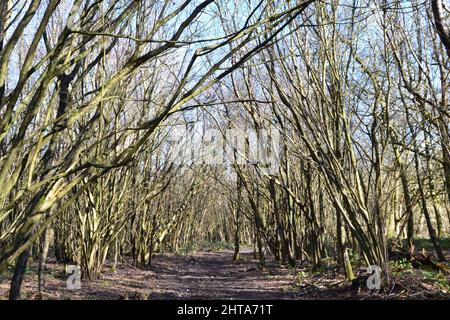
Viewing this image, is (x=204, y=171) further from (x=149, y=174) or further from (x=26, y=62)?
(x=26, y=62)

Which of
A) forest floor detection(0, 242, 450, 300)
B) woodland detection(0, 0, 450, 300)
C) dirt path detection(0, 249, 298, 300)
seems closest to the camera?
woodland detection(0, 0, 450, 300)

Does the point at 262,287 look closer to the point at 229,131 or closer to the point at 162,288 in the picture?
the point at 162,288

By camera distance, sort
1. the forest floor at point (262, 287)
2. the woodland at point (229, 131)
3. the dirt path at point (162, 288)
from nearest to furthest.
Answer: the woodland at point (229, 131) < the forest floor at point (262, 287) < the dirt path at point (162, 288)

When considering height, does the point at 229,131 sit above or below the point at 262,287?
above

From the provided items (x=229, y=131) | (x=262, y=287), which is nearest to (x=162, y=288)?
(x=262, y=287)

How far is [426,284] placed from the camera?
652 centimetres

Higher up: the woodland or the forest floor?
the woodland

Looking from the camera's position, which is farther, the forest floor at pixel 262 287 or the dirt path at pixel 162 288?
the dirt path at pixel 162 288

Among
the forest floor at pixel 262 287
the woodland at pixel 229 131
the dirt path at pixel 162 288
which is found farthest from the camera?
the dirt path at pixel 162 288

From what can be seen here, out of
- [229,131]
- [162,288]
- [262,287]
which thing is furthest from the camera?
[229,131]

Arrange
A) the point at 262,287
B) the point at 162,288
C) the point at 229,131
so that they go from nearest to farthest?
the point at 262,287 < the point at 162,288 < the point at 229,131

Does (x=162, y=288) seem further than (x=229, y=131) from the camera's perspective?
No

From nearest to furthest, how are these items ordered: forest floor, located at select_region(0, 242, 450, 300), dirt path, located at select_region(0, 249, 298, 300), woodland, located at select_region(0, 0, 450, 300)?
woodland, located at select_region(0, 0, 450, 300) → forest floor, located at select_region(0, 242, 450, 300) → dirt path, located at select_region(0, 249, 298, 300)
